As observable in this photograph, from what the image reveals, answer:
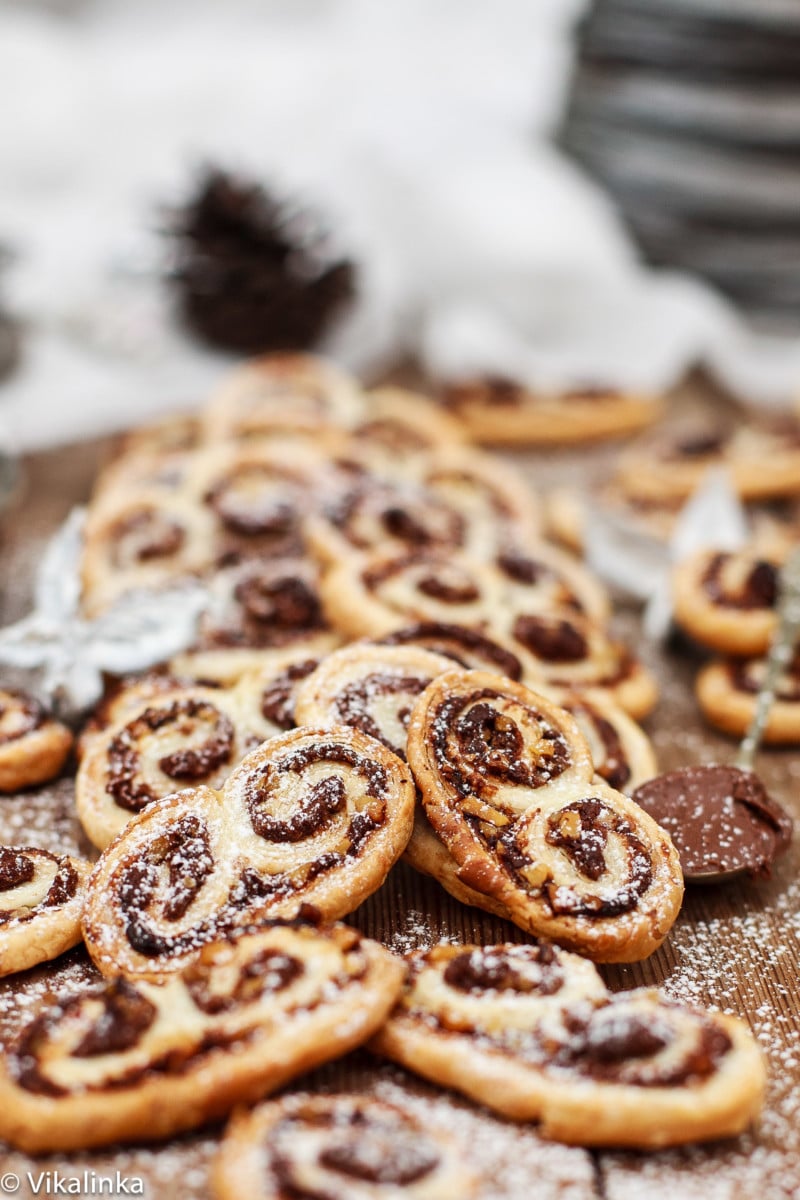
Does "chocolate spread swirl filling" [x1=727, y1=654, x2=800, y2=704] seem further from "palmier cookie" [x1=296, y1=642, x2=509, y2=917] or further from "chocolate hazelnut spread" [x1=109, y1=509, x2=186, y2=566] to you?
"chocolate hazelnut spread" [x1=109, y1=509, x2=186, y2=566]

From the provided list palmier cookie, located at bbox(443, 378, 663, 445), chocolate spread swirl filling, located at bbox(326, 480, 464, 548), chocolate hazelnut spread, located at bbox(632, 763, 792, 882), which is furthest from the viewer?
palmier cookie, located at bbox(443, 378, 663, 445)

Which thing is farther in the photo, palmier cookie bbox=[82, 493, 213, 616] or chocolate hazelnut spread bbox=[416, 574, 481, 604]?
palmier cookie bbox=[82, 493, 213, 616]

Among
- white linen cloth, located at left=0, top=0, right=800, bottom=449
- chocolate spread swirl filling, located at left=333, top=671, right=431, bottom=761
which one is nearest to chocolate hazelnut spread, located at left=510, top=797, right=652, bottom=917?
chocolate spread swirl filling, located at left=333, top=671, right=431, bottom=761

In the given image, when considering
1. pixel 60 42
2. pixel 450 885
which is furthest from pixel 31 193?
pixel 450 885

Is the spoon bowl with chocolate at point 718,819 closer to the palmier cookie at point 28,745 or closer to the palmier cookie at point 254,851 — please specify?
the palmier cookie at point 254,851

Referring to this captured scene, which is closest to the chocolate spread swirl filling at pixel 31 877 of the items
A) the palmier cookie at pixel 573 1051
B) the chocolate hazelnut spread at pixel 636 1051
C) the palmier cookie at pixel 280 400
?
the palmier cookie at pixel 573 1051

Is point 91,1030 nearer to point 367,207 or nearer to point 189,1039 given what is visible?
point 189,1039

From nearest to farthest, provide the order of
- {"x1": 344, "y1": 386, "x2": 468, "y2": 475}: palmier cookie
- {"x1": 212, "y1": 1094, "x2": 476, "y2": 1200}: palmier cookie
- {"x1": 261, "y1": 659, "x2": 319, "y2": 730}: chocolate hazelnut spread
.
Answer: {"x1": 212, "y1": 1094, "x2": 476, "y2": 1200}: palmier cookie < {"x1": 261, "y1": 659, "x2": 319, "y2": 730}: chocolate hazelnut spread < {"x1": 344, "y1": 386, "x2": 468, "y2": 475}: palmier cookie

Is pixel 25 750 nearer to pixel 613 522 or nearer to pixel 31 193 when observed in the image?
pixel 613 522
